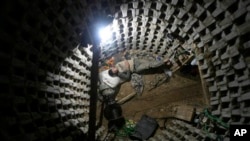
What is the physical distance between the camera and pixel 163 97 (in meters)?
9.32

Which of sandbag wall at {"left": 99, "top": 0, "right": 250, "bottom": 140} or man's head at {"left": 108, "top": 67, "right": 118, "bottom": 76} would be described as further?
man's head at {"left": 108, "top": 67, "right": 118, "bottom": 76}

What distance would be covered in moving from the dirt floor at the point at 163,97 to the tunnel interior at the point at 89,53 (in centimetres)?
55

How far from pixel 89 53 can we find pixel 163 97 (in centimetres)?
310

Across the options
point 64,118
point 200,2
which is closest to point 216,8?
point 200,2

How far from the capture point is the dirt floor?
9016 millimetres

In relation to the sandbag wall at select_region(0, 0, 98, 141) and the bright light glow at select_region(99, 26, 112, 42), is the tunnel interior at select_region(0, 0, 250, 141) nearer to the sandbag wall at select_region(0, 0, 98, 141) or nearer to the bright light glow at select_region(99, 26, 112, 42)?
the sandbag wall at select_region(0, 0, 98, 141)

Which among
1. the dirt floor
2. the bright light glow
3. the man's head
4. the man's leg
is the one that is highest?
the bright light glow

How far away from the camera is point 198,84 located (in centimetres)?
906

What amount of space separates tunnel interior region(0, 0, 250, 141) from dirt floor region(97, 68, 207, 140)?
550 millimetres

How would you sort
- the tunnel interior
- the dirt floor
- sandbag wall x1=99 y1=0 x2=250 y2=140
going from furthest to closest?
1. the dirt floor
2. sandbag wall x1=99 y1=0 x2=250 y2=140
3. the tunnel interior

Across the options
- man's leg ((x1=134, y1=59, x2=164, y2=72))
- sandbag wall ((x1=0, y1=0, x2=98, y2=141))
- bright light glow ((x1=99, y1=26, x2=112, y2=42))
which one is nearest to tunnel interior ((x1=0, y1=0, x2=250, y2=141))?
sandbag wall ((x1=0, y1=0, x2=98, y2=141))

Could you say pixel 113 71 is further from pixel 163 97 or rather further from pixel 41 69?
pixel 41 69

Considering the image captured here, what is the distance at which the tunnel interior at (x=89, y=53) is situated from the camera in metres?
4.41

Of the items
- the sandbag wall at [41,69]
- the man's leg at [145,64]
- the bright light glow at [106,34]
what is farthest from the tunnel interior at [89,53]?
the man's leg at [145,64]
